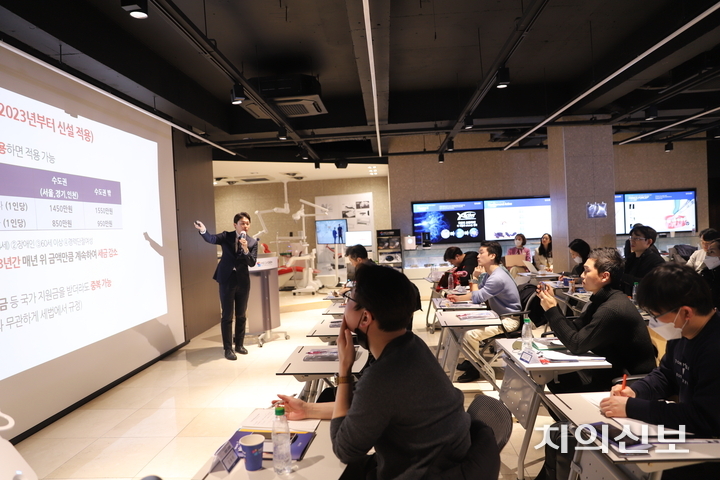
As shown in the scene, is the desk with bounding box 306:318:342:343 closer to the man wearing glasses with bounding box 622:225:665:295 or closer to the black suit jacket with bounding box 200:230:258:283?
the black suit jacket with bounding box 200:230:258:283

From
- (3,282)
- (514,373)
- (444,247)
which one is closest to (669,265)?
(514,373)

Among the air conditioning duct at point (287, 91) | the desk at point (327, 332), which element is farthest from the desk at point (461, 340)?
the air conditioning duct at point (287, 91)

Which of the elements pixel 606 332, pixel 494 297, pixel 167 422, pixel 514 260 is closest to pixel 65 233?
pixel 167 422

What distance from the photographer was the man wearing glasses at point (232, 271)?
586cm

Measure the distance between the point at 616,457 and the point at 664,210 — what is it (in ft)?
38.1

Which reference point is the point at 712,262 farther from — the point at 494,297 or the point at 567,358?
the point at 567,358

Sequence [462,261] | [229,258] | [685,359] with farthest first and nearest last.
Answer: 1. [462,261]
2. [229,258]
3. [685,359]

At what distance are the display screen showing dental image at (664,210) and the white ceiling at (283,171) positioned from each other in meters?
6.23

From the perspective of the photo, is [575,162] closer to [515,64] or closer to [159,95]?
Result: [515,64]

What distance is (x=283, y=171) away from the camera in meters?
11.5

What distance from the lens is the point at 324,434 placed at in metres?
1.72

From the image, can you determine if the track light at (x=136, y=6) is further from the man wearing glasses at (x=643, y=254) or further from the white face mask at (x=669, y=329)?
the man wearing glasses at (x=643, y=254)

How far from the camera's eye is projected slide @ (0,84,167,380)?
348 cm

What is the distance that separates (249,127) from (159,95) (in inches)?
96.2
